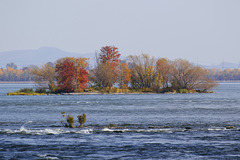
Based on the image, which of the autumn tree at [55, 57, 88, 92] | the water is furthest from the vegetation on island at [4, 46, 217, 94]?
the water

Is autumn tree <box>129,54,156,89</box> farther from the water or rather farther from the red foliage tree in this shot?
the water

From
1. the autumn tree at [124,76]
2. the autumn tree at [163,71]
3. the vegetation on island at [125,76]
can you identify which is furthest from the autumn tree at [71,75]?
the autumn tree at [163,71]

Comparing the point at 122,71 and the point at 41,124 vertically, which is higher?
the point at 122,71

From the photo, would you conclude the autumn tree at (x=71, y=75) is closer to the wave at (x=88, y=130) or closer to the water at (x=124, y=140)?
the water at (x=124, y=140)

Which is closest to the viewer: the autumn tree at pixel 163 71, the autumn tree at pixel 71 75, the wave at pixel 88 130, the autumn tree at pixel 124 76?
the wave at pixel 88 130

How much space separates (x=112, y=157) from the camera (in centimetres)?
2531

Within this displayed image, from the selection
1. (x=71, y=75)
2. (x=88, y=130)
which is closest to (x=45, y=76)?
(x=71, y=75)

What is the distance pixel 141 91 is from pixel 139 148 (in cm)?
7620

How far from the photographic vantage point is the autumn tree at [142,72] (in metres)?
102

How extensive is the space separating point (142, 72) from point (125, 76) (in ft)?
13.2

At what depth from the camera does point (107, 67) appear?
331 feet

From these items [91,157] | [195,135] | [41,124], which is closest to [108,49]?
[41,124]

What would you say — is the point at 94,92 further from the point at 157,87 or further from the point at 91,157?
the point at 91,157

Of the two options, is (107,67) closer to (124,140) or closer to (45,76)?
(45,76)
